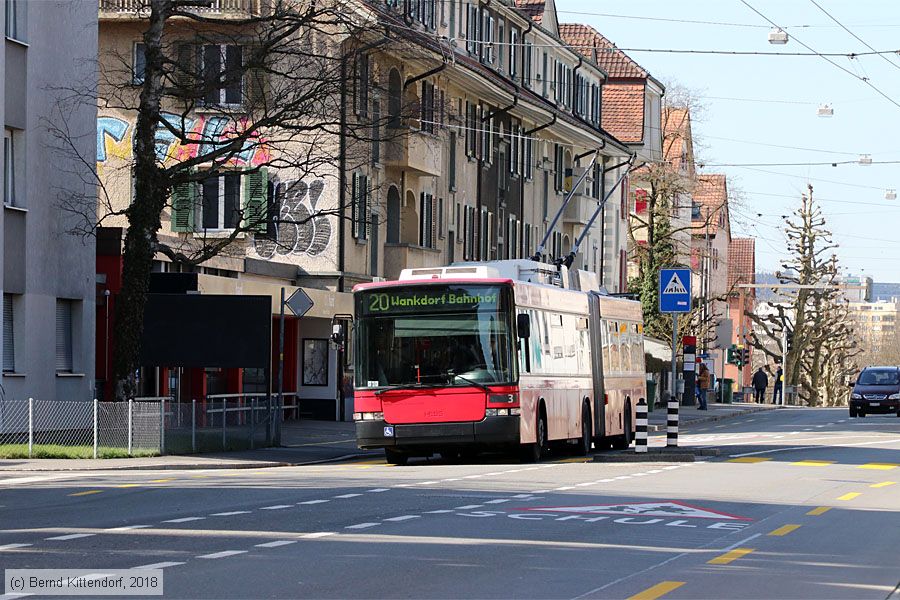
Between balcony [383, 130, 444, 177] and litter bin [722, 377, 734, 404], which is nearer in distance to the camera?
balcony [383, 130, 444, 177]

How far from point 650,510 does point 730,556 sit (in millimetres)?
4255

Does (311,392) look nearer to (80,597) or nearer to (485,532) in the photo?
(485,532)

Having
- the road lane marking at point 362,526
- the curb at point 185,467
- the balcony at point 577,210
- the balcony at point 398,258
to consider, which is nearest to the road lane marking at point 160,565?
the road lane marking at point 362,526

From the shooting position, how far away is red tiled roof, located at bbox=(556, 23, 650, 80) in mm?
79125

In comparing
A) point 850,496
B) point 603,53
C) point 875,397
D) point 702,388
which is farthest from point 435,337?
point 603,53

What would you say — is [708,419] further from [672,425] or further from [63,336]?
[63,336]

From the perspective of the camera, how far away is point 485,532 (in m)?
15.9

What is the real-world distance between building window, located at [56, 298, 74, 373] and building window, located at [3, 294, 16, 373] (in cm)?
173

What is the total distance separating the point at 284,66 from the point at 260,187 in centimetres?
386

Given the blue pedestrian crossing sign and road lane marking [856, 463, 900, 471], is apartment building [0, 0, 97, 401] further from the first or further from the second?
road lane marking [856, 463, 900, 471]

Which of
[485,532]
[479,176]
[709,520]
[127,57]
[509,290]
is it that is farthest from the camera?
[479,176]

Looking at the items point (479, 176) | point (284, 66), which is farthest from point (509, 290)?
point (479, 176)

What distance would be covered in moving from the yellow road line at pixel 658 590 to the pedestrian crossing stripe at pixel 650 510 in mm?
5427

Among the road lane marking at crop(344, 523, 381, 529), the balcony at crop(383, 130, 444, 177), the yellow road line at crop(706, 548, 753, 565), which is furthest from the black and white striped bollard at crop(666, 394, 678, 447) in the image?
the balcony at crop(383, 130, 444, 177)
